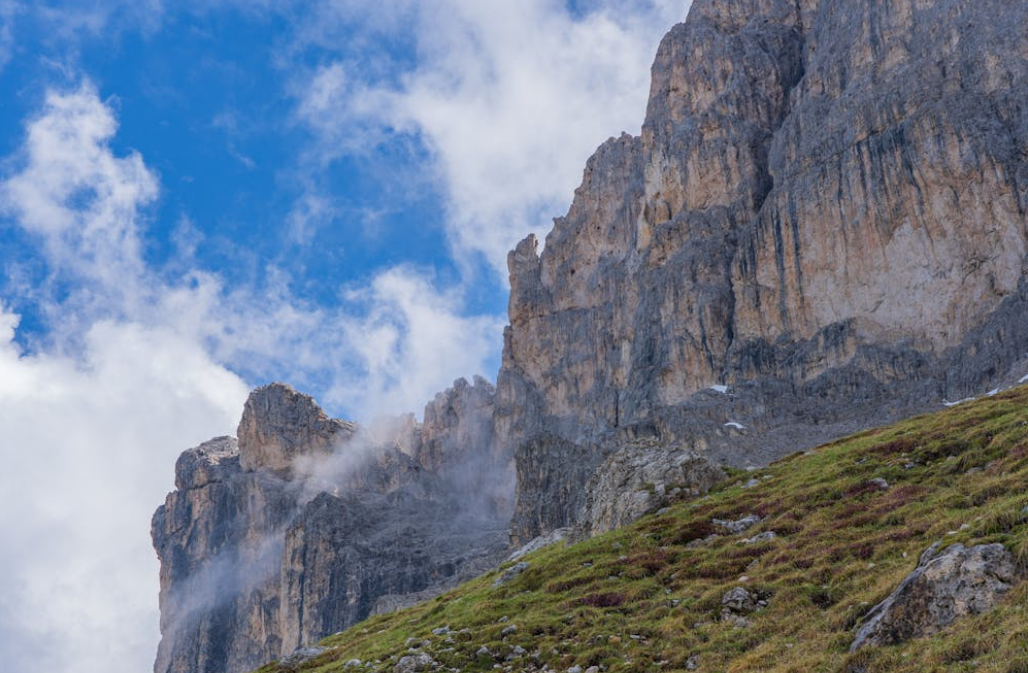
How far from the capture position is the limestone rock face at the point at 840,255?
13750 cm

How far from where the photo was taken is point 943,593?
2295cm

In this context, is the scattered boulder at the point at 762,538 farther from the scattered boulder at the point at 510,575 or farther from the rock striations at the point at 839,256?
the rock striations at the point at 839,256

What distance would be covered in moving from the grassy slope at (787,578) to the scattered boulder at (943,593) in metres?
0.53

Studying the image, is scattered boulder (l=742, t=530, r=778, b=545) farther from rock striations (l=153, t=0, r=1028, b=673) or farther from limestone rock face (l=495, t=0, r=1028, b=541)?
limestone rock face (l=495, t=0, r=1028, b=541)

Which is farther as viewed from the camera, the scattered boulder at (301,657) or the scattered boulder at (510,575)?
the scattered boulder at (301,657)

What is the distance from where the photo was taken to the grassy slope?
24.6 metres

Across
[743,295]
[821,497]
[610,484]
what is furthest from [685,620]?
[743,295]

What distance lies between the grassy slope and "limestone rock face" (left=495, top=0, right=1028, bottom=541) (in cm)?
8365

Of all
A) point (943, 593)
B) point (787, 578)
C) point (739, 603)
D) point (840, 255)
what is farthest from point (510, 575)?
point (840, 255)

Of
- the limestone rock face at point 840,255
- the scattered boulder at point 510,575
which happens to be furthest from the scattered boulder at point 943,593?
the limestone rock face at point 840,255

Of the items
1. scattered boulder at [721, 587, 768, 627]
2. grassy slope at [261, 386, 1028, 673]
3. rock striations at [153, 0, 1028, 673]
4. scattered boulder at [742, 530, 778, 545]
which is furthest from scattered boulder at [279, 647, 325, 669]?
rock striations at [153, 0, 1028, 673]

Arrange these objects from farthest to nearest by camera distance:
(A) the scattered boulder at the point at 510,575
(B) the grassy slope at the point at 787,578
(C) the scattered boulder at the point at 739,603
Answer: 1. (A) the scattered boulder at the point at 510,575
2. (C) the scattered boulder at the point at 739,603
3. (B) the grassy slope at the point at 787,578

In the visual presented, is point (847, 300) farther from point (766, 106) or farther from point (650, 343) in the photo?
point (766, 106)

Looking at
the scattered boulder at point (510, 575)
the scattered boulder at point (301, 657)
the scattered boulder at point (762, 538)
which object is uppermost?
→ the scattered boulder at point (510, 575)
